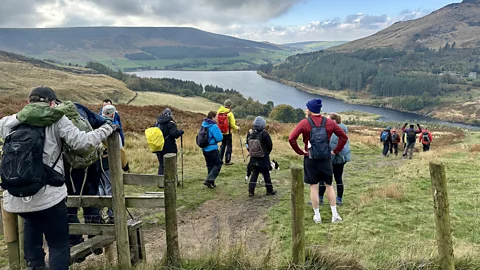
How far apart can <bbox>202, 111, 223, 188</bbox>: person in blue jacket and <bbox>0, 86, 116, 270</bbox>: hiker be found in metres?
4.93

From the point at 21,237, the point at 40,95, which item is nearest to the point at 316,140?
the point at 40,95

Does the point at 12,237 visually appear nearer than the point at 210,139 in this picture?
Yes

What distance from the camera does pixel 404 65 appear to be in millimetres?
194375

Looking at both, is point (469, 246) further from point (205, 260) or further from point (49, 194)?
point (49, 194)

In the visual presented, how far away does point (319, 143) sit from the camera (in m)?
5.96

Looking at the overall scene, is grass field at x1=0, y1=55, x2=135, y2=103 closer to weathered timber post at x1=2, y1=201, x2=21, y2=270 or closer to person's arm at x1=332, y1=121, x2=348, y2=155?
weathered timber post at x1=2, y1=201, x2=21, y2=270

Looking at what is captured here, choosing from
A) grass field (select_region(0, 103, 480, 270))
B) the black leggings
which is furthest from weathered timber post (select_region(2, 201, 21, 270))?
the black leggings

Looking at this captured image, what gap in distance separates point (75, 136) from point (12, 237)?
176 cm

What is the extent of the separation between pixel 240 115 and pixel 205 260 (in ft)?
200

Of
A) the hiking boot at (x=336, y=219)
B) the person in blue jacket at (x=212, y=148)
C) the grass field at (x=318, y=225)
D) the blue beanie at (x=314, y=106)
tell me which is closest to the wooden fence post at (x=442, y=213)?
the grass field at (x=318, y=225)

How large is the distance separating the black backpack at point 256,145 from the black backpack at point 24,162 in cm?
516

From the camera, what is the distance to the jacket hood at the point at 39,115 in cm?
319

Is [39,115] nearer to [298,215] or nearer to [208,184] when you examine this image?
[298,215]

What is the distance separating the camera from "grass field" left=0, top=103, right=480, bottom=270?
417cm
